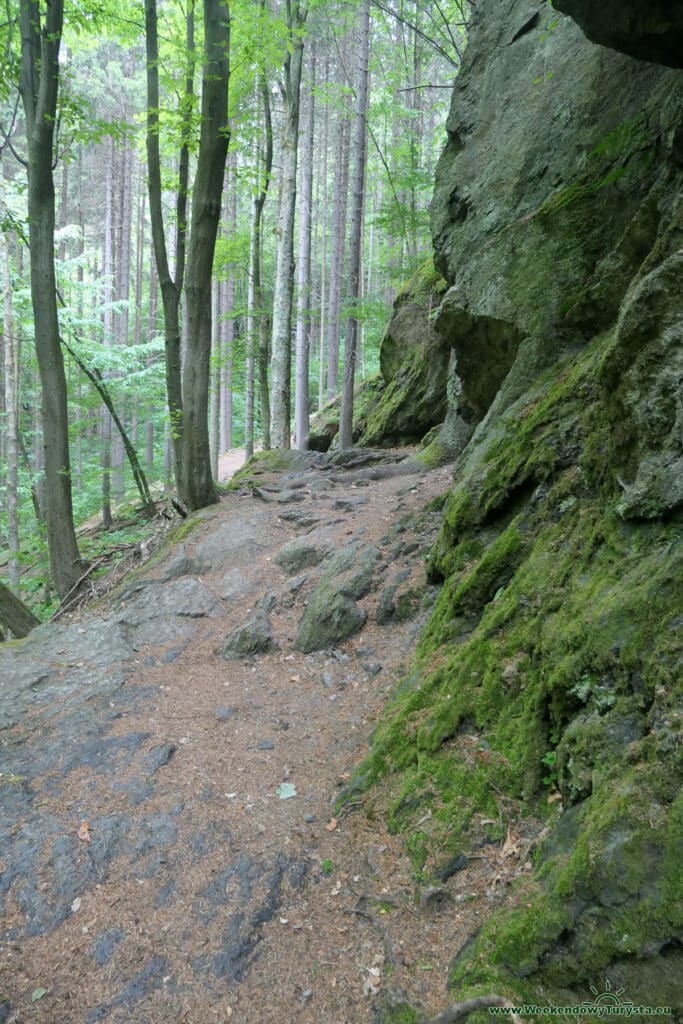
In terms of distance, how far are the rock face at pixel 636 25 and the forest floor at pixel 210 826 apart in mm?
4296

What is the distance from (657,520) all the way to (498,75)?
6.51 metres

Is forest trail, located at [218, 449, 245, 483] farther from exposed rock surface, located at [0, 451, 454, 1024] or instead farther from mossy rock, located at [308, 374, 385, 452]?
exposed rock surface, located at [0, 451, 454, 1024]

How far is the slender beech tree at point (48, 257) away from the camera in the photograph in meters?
7.84

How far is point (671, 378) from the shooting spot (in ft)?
10.0

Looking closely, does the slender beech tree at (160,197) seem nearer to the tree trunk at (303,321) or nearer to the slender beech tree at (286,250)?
the slender beech tree at (286,250)

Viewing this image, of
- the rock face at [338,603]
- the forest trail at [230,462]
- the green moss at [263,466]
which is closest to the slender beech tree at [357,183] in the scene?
the green moss at [263,466]

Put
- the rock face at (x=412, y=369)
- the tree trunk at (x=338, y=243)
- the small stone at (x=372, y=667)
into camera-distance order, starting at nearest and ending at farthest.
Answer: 1. the small stone at (x=372, y=667)
2. the rock face at (x=412, y=369)
3. the tree trunk at (x=338, y=243)

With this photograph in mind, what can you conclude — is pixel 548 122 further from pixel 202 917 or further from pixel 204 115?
pixel 202 917

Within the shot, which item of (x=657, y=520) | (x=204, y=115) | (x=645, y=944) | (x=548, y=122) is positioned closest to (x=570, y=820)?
(x=645, y=944)

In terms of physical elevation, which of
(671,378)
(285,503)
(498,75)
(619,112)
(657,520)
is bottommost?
(285,503)

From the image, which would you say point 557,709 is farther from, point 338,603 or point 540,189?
point 540,189

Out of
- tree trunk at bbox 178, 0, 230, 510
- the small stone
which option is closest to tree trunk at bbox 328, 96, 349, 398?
tree trunk at bbox 178, 0, 230, 510

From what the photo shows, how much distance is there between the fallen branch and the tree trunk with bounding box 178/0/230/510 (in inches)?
318

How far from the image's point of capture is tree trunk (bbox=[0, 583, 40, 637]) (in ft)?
25.4
